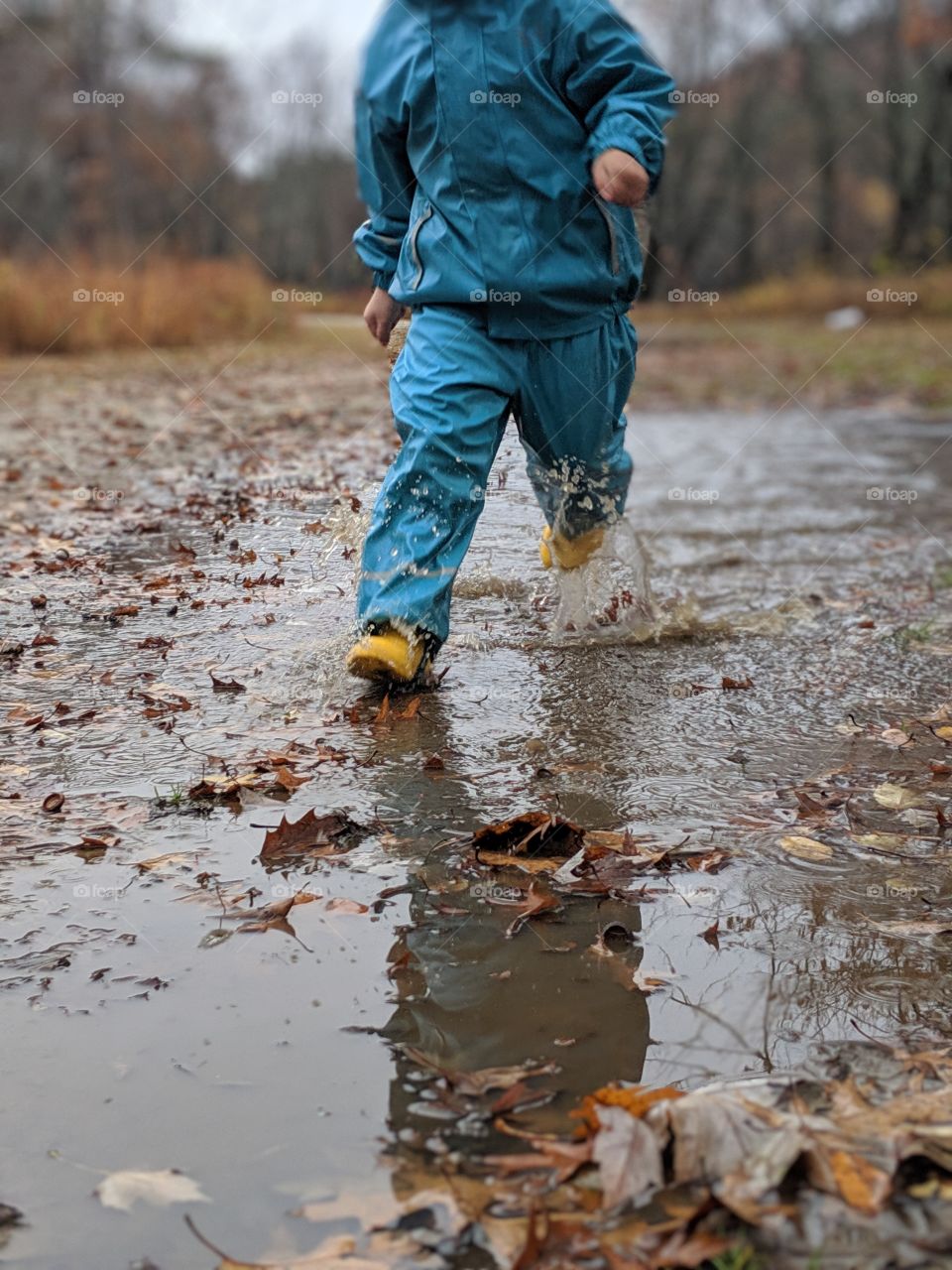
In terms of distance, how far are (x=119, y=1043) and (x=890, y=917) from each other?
1.28m

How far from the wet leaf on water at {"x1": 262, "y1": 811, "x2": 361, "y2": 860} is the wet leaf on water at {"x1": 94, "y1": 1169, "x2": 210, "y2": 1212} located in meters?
0.93

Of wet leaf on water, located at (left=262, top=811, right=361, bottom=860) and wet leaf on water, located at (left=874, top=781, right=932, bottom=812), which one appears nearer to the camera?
wet leaf on water, located at (left=262, top=811, right=361, bottom=860)

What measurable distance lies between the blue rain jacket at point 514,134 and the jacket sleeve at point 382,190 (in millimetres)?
30

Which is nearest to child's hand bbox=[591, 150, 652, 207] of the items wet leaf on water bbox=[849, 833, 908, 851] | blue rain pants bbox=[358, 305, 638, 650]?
blue rain pants bbox=[358, 305, 638, 650]

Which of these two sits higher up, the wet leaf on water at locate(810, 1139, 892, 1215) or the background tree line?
the background tree line

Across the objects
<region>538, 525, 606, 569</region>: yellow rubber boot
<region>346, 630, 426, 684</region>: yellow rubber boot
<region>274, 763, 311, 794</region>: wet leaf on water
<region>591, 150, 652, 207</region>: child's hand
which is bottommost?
<region>274, 763, 311, 794</region>: wet leaf on water

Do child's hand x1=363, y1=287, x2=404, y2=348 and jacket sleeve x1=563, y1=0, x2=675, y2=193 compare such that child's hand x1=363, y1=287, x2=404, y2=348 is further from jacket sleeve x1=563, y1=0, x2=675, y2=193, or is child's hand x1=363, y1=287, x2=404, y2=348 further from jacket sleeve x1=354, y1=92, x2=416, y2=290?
jacket sleeve x1=563, y1=0, x2=675, y2=193

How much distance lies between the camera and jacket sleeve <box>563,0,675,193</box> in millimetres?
3363

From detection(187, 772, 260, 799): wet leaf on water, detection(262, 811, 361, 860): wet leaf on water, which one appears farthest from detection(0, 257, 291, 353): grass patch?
detection(262, 811, 361, 860): wet leaf on water

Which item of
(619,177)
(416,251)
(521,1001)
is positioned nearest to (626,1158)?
(521,1001)

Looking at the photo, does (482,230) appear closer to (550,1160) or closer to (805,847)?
(805,847)

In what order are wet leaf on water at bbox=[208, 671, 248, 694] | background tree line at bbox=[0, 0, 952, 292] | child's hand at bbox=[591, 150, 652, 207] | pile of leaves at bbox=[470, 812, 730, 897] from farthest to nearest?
background tree line at bbox=[0, 0, 952, 292] → wet leaf on water at bbox=[208, 671, 248, 694] → child's hand at bbox=[591, 150, 652, 207] → pile of leaves at bbox=[470, 812, 730, 897]

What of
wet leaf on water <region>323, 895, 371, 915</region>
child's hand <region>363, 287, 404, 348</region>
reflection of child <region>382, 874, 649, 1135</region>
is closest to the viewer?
reflection of child <region>382, 874, 649, 1135</region>

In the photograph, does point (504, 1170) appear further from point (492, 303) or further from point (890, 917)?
point (492, 303)
